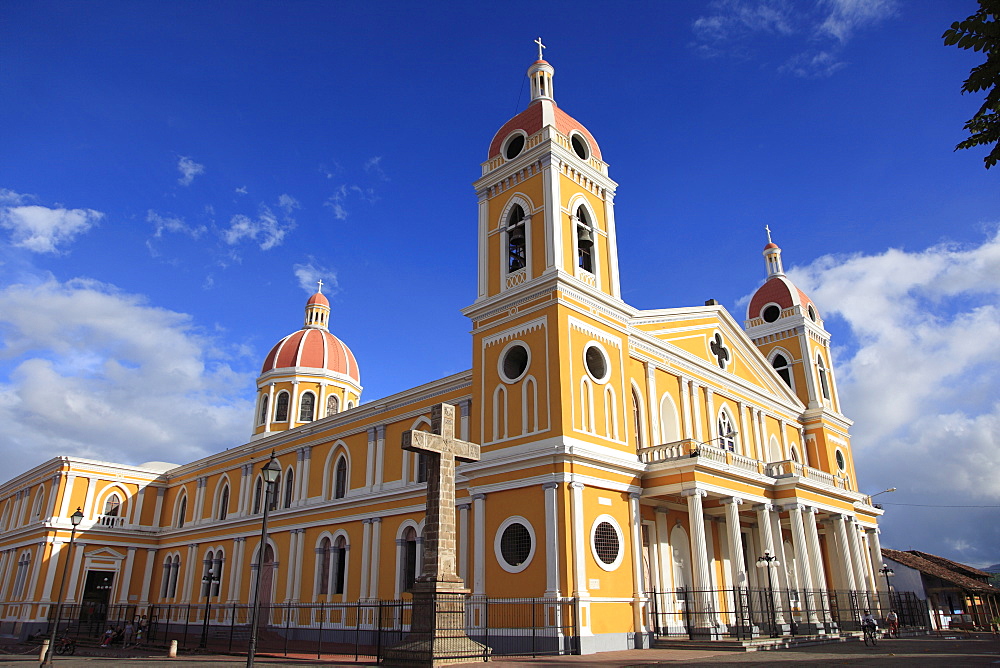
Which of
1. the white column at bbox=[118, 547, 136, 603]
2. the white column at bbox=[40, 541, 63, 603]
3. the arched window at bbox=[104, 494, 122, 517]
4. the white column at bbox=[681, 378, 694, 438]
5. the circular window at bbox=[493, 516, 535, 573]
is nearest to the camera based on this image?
the circular window at bbox=[493, 516, 535, 573]

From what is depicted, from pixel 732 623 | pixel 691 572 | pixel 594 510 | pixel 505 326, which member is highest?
pixel 505 326

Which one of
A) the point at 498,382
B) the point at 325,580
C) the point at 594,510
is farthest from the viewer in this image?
the point at 325,580

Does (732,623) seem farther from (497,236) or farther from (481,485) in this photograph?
(497,236)

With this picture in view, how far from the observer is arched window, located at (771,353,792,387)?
3469cm

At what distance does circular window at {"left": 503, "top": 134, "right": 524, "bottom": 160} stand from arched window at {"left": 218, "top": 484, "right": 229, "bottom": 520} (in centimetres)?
2526

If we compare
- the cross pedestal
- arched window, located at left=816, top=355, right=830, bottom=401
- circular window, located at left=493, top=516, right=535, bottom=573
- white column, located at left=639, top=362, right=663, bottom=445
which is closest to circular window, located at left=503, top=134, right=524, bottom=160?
white column, located at left=639, top=362, right=663, bottom=445

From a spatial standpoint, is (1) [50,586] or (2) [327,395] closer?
(1) [50,586]

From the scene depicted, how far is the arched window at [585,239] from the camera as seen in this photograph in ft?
79.8

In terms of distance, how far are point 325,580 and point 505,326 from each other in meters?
14.7

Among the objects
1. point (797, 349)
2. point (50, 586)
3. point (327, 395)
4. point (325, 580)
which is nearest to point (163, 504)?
point (50, 586)

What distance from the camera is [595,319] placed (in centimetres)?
2281

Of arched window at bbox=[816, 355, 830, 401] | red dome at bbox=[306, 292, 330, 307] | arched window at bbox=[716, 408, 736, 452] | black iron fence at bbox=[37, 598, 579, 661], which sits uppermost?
red dome at bbox=[306, 292, 330, 307]

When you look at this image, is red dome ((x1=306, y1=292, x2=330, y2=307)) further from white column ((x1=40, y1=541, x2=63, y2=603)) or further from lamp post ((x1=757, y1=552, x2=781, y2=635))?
lamp post ((x1=757, y1=552, x2=781, y2=635))

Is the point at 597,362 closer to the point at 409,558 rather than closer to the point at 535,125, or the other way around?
the point at 535,125
